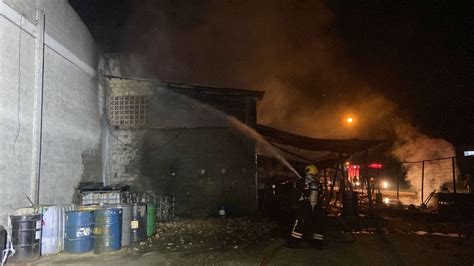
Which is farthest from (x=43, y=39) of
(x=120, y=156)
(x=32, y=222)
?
(x=120, y=156)

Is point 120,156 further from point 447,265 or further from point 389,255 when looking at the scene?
point 447,265

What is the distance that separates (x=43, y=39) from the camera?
28.6 ft

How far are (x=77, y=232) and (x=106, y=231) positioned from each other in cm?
62

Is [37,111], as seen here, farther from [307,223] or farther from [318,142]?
[318,142]

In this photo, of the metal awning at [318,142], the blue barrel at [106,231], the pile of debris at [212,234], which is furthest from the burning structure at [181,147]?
the blue barrel at [106,231]

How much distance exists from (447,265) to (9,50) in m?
9.58

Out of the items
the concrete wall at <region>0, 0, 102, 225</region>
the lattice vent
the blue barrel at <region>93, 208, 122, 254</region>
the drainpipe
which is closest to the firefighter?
the blue barrel at <region>93, 208, 122, 254</region>

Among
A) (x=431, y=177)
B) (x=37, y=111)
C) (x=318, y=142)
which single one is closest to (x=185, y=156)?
(x=318, y=142)

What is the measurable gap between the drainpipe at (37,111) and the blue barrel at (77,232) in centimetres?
113

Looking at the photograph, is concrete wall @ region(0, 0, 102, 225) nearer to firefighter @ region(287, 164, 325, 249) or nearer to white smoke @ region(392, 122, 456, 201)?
firefighter @ region(287, 164, 325, 249)

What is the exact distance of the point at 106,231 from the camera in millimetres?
7863

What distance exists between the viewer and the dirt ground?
7.01 metres

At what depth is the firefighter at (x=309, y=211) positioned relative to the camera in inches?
317

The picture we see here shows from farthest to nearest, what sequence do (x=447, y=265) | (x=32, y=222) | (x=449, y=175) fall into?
(x=449, y=175), (x=32, y=222), (x=447, y=265)
